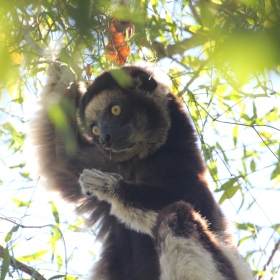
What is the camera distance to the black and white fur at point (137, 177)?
477 centimetres

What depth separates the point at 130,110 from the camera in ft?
18.7

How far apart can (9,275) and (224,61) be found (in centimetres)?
245

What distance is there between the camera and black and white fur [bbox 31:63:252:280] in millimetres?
4766

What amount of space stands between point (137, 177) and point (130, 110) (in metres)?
0.80

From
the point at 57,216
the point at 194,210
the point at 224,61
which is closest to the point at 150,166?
the point at 194,210

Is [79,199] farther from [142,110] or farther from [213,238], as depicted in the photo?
[213,238]

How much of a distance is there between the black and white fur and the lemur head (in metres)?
0.01

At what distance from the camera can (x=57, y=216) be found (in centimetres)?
547

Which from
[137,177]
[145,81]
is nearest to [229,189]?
[137,177]

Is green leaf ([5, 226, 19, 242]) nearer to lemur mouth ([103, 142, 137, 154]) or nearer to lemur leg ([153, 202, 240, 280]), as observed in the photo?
lemur leg ([153, 202, 240, 280])

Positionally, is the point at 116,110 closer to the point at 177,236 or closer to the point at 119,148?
the point at 119,148

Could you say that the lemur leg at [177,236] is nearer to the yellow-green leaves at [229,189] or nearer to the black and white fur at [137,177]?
the black and white fur at [137,177]

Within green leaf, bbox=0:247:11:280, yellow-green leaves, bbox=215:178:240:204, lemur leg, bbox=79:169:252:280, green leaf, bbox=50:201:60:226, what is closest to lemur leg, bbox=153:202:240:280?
lemur leg, bbox=79:169:252:280

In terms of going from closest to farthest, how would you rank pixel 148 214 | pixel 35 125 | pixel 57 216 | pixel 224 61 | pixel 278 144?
1. pixel 224 61
2. pixel 148 214
3. pixel 57 216
4. pixel 35 125
5. pixel 278 144
